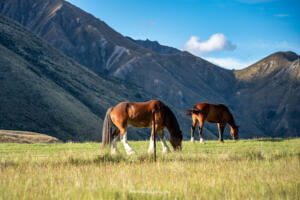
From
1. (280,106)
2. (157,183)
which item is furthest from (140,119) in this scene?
(280,106)

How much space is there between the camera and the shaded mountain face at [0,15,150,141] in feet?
197

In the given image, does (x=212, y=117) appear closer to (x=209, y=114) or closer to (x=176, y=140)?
(x=209, y=114)

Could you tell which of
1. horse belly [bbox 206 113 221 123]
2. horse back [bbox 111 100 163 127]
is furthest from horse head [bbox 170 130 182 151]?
horse belly [bbox 206 113 221 123]

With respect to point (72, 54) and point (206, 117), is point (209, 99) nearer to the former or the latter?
point (72, 54)

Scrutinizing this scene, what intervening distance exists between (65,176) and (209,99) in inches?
7525

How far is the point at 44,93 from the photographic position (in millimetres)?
66188

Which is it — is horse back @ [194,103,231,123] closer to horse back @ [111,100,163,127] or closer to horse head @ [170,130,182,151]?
horse head @ [170,130,182,151]

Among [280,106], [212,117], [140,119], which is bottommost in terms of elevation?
[140,119]

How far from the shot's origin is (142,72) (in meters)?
178

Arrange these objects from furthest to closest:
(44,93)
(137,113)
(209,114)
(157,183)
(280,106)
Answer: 1. (280,106)
2. (44,93)
3. (209,114)
4. (137,113)
5. (157,183)

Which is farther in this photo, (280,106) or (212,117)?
(280,106)

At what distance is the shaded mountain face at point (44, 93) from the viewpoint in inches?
2363

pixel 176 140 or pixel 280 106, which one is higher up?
pixel 280 106

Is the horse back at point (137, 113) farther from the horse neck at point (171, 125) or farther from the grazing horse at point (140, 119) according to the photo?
the horse neck at point (171, 125)
